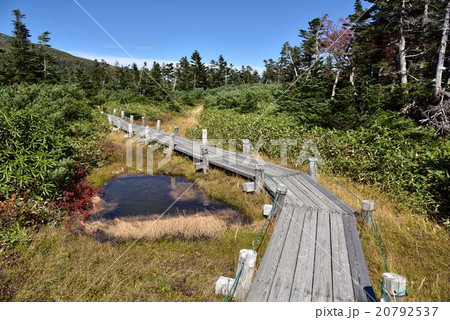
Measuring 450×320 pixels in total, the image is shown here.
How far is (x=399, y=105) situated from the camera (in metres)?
12.5

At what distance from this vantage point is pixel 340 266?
4.32m

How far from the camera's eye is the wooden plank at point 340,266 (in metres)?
3.70

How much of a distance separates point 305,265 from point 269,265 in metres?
0.66

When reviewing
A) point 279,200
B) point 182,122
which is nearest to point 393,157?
point 279,200

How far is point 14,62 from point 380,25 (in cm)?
4174

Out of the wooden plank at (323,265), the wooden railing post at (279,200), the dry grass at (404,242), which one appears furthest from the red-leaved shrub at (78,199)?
the wooden plank at (323,265)

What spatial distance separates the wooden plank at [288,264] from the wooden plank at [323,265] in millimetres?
385

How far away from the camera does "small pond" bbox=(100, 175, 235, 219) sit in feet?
29.0

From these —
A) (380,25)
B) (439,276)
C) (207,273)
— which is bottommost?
(207,273)

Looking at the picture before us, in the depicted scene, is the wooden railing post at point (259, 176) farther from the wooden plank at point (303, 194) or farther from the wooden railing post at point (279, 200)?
the wooden railing post at point (279, 200)

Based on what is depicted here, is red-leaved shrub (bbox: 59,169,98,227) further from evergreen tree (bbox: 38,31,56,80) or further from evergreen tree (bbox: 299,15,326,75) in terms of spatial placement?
evergreen tree (bbox: 38,31,56,80)

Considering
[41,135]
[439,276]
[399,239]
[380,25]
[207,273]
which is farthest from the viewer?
[380,25]
